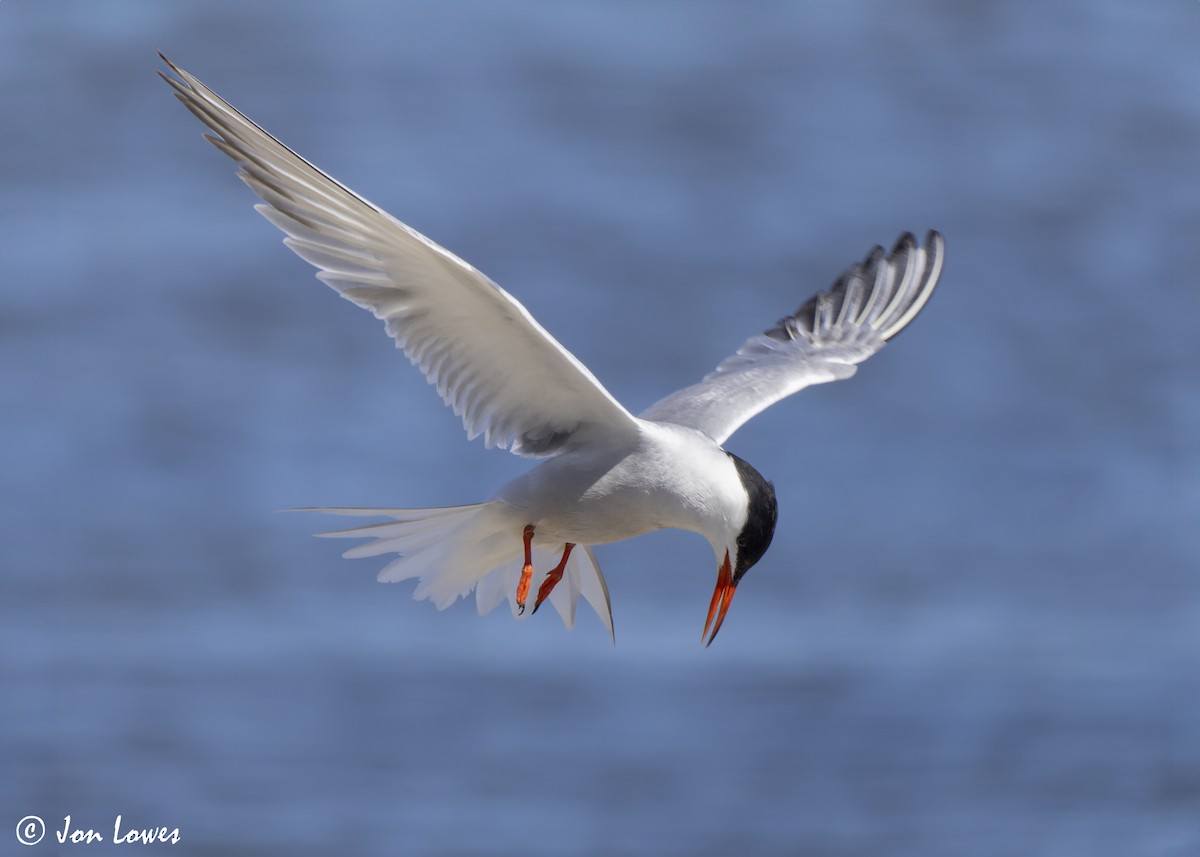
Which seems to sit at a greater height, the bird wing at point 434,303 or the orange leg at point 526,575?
the bird wing at point 434,303

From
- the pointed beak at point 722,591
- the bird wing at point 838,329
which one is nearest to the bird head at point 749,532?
the pointed beak at point 722,591

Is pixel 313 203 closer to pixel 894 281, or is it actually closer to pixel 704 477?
pixel 704 477

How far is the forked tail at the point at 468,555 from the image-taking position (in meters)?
5.38

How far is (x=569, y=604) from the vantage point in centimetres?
594

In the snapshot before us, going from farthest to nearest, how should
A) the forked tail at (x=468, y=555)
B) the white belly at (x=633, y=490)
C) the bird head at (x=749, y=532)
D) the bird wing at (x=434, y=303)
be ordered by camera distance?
the forked tail at (x=468, y=555) → the bird head at (x=749, y=532) → the white belly at (x=633, y=490) → the bird wing at (x=434, y=303)

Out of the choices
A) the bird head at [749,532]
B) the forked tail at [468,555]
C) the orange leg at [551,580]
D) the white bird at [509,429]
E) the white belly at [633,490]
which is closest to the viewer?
the white bird at [509,429]

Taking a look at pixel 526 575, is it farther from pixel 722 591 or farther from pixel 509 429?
pixel 722 591

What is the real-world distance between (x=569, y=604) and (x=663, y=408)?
80 cm

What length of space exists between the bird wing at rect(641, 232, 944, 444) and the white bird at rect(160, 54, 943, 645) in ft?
0.86

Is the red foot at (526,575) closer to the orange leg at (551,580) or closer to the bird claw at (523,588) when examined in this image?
the bird claw at (523,588)

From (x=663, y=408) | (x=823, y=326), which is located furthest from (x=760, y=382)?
(x=823, y=326)

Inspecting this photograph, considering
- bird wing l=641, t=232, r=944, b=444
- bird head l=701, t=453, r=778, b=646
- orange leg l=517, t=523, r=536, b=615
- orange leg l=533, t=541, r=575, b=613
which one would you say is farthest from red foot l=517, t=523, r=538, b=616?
bird wing l=641, t=232, r=944, b=444

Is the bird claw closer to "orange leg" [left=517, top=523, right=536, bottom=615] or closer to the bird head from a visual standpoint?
"orange leg" [left=517, top=523, right=536, bottom=615]

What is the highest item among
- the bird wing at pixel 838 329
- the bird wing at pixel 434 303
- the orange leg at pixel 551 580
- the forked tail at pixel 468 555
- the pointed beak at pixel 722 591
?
the bird wing at pixel 838 329
